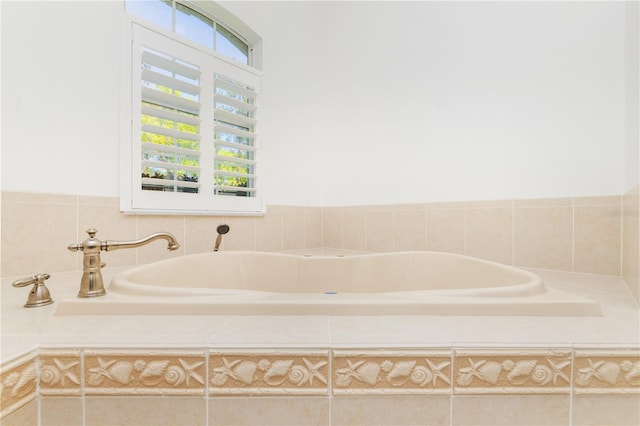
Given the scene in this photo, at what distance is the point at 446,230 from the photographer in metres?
1.75

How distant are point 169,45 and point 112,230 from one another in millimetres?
996

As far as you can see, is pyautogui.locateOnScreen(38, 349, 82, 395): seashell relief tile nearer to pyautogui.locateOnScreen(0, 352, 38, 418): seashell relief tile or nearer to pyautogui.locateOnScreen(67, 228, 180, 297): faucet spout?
pyautogui.locateOnScreen(0, 352, 38, 418): seashell relief tile

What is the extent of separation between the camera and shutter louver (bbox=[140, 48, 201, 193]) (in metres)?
1.43

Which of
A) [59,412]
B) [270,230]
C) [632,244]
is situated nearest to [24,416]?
[59,412]

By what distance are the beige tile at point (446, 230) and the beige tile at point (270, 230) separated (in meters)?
1.00

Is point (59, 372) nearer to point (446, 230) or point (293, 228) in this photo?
point (293, 228)

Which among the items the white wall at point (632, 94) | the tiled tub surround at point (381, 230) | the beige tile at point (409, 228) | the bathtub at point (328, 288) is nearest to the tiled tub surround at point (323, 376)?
the bathtub at point (328, 288)

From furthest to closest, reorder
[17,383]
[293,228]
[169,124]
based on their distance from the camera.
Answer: [293,228] → [169,124] → [17,383]

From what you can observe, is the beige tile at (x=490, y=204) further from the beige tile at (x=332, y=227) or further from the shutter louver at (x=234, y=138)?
the shutter louver at (x=234, y=138)

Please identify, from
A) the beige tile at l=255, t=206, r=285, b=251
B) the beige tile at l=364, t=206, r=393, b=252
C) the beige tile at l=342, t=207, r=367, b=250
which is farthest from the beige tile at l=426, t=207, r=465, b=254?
the beige tile at l=255, t=206, r=285, b=251

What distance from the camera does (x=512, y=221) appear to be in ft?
5.05

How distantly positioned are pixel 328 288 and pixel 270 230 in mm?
625

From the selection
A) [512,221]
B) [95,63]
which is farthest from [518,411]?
[95,63]

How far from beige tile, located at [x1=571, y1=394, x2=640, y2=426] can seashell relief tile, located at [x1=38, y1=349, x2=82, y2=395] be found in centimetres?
99
